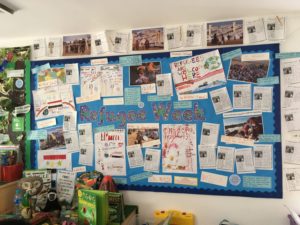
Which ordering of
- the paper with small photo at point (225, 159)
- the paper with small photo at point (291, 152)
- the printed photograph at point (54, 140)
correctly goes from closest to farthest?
1. the paper with small photo at point (291, 152)
2. the paper with small photo at point (225, 159)
3. the printed photograph at point (54, 140)

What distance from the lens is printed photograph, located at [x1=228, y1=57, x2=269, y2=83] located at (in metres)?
1.83

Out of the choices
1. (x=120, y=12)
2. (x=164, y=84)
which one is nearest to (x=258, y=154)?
(x=164, y=84)

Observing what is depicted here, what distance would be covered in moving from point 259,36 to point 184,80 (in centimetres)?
56

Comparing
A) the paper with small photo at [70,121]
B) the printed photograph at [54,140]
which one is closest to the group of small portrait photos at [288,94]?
the paper with small photo at [70,121]

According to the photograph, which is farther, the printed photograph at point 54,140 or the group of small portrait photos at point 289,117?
the printed photograph at point 54,140

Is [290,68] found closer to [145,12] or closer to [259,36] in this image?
[259,36]

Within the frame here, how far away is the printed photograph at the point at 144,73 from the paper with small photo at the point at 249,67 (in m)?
0.51

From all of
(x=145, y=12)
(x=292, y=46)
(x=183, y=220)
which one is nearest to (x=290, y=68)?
(x=292, y=46)

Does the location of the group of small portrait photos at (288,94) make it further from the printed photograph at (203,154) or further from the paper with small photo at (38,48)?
the paper with small photo at (38,48)

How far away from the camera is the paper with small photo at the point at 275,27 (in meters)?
1.80

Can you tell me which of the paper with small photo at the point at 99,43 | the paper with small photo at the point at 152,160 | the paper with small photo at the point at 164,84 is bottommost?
the paper with small photo at the point at 152,160

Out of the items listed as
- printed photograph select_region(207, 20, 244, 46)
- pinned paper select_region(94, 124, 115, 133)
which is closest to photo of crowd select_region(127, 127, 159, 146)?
pinned paper select_region(94, 124, 115, 133)

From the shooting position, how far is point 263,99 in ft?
5.99

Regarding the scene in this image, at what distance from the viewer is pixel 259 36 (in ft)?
6.03
